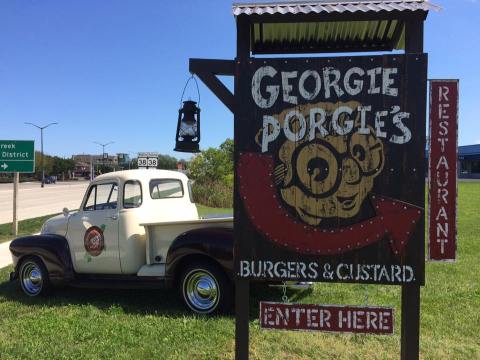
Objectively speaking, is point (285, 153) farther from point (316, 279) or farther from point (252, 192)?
point (316, 279)

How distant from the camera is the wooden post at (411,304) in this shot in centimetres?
345

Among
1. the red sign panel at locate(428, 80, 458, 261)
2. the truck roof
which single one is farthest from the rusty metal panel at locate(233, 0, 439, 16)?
the truck roof

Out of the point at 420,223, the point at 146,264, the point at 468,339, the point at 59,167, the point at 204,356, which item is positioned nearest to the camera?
the point at 420,223

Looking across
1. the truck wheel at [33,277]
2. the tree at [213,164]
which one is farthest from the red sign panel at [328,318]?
the tree at [213,164]

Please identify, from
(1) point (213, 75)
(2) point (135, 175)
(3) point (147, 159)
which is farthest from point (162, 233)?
(3) point (147, 159)

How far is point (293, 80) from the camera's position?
351cm

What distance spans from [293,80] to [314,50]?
121cm

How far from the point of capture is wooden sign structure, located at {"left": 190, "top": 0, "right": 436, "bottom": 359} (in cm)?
341

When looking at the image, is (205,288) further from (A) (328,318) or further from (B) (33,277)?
(B) (33,277)

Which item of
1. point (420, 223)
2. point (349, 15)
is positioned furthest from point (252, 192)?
point (349, 15)

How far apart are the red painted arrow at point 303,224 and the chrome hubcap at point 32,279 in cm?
453

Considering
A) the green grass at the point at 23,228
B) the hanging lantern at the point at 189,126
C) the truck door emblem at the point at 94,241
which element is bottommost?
the green grass at the point at 23,228

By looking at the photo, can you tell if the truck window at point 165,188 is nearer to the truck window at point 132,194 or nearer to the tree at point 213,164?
the truck window at point 132,194

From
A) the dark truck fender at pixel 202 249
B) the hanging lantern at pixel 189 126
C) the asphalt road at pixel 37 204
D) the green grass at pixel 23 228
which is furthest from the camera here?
the asphalt road at pixel 37 204
